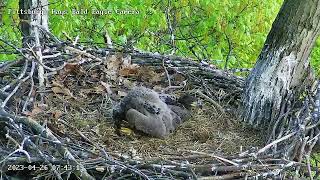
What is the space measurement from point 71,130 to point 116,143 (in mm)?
338

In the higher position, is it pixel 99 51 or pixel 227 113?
pixel 99 51

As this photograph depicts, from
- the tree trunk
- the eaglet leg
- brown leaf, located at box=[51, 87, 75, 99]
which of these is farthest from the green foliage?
the eaglet leg

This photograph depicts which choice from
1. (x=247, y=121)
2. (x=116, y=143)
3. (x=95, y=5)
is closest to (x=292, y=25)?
(x=247, y=121)

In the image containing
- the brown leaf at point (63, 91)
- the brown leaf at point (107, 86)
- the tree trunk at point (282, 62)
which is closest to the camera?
the tree trunk at point (282, 62)

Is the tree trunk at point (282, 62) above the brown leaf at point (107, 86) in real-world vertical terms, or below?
above

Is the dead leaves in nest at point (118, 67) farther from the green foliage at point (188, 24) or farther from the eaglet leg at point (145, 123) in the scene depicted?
the green foliage at point (188, 24)

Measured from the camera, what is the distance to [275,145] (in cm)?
391

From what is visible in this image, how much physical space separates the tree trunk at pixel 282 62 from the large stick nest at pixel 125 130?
0.14 meters

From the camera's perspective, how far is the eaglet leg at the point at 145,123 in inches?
161

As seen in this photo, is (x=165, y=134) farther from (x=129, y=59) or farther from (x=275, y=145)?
(x=129, y=59)

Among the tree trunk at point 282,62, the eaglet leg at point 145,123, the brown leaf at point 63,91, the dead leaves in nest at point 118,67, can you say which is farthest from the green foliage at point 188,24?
the eaglet leg at point 145,123

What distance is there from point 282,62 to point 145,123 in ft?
3.84

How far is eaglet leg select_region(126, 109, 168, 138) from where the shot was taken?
409 centimetres

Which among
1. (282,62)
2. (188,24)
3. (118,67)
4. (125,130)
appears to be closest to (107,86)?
(118,67)
